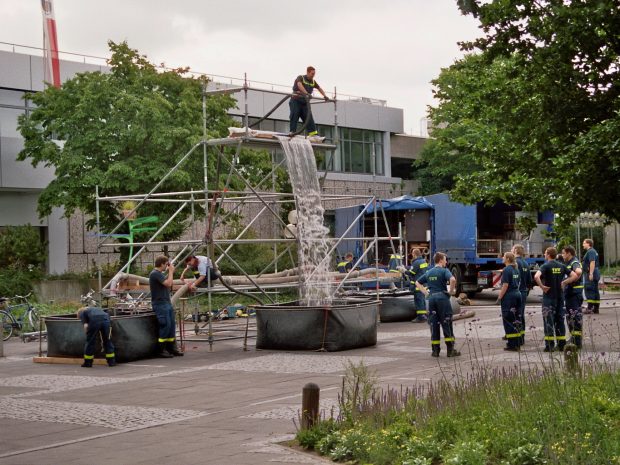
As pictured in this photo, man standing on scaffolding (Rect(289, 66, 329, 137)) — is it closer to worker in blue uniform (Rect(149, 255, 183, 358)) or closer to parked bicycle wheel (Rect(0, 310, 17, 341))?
worker in blue uniform (Rect(149, 255, 183, 358))

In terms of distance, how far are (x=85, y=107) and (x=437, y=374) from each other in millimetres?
23147

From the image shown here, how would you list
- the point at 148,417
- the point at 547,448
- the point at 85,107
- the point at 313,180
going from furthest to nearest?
the point at 85,107 < the point at 313,180 < the point at 148,417 < the point at 547,448

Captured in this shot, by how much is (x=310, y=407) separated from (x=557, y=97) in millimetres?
3975

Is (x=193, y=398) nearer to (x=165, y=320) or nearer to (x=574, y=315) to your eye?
(x=165, y=320)

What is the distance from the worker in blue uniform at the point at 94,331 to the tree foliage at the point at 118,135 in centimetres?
1665

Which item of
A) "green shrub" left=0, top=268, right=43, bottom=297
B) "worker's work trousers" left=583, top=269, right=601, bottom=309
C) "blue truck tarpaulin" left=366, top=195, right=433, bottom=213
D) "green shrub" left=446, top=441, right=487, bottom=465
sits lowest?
"green shrub" left=446, top=441, right=487, bottom=465

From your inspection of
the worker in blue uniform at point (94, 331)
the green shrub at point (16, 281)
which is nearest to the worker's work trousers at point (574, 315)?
the worker in blue uniform at point (94, 331)

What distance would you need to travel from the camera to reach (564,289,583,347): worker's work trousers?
16.2 metres

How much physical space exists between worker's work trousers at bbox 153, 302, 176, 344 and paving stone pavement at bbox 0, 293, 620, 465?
0.47 m

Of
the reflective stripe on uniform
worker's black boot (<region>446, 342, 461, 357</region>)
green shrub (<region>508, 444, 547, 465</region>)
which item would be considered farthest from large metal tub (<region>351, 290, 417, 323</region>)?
green shrub (<region>508, 444, 547, 465</region>)

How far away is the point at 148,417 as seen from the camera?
12.1m

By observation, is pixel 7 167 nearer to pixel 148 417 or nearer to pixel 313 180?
pixel 313 180

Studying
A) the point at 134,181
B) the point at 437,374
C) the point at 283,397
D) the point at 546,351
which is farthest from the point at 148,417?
the point at 134,181

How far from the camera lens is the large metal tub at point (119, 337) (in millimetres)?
18688
